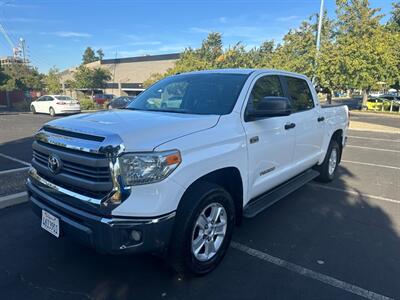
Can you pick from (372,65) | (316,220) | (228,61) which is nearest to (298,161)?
(316,220)

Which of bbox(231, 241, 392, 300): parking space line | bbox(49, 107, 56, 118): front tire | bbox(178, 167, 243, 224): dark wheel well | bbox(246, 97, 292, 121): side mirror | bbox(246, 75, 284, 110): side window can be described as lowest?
bbox(231, 241, 392, 300): parking space line

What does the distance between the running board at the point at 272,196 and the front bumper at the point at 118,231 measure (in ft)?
3.94

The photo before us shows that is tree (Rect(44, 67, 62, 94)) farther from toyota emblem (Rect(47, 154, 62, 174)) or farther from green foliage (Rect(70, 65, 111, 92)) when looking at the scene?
toyota emblem (Rect(47, 154, 62, 174))

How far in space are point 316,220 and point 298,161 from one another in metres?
0.86

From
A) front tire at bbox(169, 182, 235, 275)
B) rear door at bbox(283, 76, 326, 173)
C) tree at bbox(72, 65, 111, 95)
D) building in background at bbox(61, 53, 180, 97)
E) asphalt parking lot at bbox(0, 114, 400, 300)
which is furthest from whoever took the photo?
building in background at bbox(61, 53, 180, 97)

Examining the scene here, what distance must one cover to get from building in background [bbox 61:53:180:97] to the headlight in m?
56.9

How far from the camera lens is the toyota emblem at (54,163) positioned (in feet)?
8.73

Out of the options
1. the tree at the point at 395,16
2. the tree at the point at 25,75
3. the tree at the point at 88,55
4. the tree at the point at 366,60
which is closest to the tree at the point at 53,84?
the tree at the point at 25,75

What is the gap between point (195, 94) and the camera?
3766 millimetres

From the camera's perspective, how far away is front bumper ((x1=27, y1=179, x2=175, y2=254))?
7.69ft

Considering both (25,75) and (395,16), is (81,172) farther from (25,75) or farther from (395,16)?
(25,75)

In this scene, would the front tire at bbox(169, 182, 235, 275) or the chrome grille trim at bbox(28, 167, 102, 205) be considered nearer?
the chrome grille trim at bbox(28, 167, 102, 205)

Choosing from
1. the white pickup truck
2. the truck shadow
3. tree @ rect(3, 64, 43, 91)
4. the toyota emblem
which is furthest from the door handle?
tree @ rect(3, 64, 43, 91)

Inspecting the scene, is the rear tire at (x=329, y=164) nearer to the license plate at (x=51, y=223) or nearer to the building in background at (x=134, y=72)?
the license plate at (x=51, y=223)
